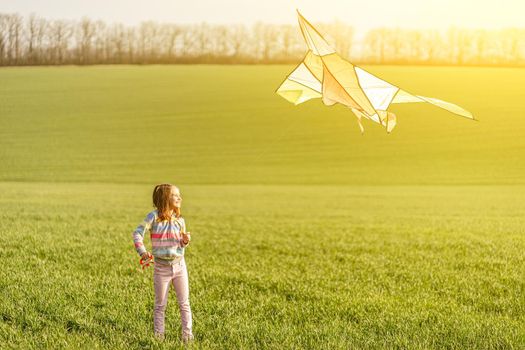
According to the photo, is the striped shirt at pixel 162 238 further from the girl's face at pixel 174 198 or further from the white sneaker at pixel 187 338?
the white sneaker at pixel 187 338

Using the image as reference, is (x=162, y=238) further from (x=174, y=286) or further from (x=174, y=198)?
(x=174, y=286)

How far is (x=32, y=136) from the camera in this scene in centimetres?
5594

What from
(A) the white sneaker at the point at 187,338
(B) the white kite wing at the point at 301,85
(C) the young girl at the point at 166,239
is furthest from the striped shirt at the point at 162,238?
(B) the white kite wing at the point at 301,85

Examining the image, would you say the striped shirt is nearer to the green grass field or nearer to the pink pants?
the pink pants

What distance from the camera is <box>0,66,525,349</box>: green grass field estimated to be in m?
6.82

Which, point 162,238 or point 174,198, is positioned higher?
point 174,198

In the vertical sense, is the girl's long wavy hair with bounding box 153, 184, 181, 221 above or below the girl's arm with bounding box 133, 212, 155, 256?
above

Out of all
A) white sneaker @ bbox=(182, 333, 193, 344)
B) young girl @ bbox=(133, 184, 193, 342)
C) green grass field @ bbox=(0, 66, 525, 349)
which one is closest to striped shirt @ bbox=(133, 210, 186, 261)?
young girl @ bbox=(133, 184, 193, 342)

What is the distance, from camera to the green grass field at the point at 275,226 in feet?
22.4

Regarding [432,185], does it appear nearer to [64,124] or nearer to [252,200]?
[252,200]

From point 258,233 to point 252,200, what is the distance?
40.6 feet

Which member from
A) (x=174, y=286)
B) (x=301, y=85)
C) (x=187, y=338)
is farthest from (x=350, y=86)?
(x=187, y=338)

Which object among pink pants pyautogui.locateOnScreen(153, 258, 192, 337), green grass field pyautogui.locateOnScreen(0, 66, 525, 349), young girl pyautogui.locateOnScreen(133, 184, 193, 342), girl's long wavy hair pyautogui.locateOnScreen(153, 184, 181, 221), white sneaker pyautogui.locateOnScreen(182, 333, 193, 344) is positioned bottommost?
green grass field pyautogui.locateOnScreen(0, 66, 525, 349)

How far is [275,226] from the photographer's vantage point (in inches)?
694
